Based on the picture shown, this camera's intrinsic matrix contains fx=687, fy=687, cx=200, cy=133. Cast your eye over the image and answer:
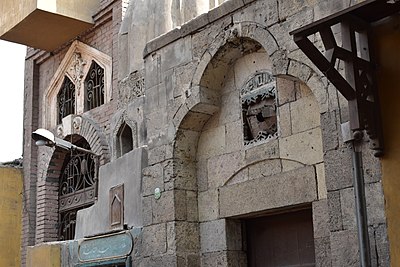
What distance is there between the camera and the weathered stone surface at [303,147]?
641cm

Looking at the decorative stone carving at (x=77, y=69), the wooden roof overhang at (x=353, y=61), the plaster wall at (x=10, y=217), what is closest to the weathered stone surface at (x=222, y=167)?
the wooden roof overhang at (x=353, y=61)

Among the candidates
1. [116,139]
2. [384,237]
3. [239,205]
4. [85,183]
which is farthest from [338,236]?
[85,183]

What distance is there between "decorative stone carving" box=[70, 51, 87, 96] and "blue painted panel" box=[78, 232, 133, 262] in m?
3.87

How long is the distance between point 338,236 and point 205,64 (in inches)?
101

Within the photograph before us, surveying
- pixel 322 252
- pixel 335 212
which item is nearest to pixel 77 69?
pixel 322 252

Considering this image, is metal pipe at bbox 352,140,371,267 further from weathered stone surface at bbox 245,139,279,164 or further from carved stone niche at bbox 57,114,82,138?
carved stone niche at bbox 57,114,82,138

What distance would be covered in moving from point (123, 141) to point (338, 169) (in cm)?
396

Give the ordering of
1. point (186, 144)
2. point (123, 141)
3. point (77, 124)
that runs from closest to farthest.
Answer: point (186, 144)
point (123, 141)
point (77, 124)

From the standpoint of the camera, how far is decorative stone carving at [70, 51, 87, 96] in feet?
38.9

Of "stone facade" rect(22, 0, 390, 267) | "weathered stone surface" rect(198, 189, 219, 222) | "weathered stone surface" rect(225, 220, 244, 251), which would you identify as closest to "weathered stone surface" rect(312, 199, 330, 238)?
"stone facade" rect(22, 0, 390, 267)

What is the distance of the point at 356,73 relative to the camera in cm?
551

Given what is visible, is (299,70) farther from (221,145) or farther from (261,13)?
(221,145)

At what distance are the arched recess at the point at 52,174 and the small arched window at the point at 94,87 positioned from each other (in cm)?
34

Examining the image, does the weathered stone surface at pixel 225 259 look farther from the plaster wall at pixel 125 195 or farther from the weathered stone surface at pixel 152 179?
the plaster wall at pixel 125 195
